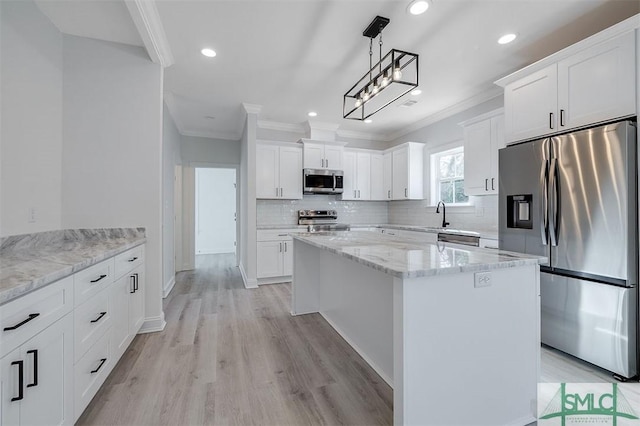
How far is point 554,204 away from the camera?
228 cm

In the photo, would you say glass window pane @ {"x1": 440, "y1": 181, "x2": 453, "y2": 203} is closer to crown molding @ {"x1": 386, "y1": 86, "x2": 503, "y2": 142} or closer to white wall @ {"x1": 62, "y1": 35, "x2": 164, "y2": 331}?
crown molding @ {"x1": 386, "y1": 86, "x2": 503, "y2": 142}

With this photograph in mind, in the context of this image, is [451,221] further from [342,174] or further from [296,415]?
[296,415]

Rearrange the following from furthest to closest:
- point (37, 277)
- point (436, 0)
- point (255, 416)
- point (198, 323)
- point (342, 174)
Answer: point (342, 174) → point (198, 323) → point (436, 0) → point (255, 416) → point (37, 277)

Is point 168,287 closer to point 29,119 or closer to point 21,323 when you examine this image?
point 29,119

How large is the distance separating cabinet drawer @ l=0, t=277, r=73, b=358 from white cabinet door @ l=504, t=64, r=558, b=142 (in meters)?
3.57

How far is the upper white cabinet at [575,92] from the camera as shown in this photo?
2.00 meters

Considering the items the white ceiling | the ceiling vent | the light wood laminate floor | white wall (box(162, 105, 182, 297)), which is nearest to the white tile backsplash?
white wall (box(162, 105, 182, 297))

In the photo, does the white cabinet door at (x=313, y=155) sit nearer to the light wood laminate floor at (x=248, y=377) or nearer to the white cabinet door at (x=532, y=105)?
the light wood laminate floor at (x=248, y=377)

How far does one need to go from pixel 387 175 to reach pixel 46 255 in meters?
4.92

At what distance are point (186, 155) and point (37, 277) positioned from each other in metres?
4.80

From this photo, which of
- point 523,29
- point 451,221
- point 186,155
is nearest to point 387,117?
point 451,221

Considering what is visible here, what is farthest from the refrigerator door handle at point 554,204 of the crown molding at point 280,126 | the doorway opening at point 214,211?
the doorway opening at point 214,211

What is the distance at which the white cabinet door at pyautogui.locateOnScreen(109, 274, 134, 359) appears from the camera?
193 cm

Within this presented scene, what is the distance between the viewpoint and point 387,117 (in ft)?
15.8
